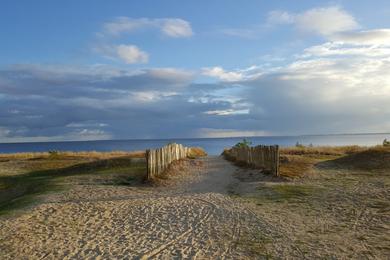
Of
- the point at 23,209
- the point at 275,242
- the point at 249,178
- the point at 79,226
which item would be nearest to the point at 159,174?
the point at 249,178

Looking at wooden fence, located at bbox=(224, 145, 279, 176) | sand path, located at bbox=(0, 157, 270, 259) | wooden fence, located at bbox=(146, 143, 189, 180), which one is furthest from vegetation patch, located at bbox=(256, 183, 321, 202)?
wooden fence, located at bbox=(146, 143, 189, 180)

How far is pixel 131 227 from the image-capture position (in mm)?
11141

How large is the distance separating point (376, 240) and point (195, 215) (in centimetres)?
468

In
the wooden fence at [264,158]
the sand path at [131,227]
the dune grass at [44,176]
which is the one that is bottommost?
the sand path at [131,227]

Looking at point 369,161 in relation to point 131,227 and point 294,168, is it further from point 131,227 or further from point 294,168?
point 131,227

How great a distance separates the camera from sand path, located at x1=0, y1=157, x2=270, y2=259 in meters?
9.09

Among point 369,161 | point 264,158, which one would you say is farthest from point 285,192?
point 369,161

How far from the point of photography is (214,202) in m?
14.3

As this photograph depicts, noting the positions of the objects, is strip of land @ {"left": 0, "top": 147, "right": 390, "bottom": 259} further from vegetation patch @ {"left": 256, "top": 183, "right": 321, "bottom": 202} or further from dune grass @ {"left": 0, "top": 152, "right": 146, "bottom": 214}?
dune grass @ {"left": 0, "top": 152, "right": 146, "bottom": 214}

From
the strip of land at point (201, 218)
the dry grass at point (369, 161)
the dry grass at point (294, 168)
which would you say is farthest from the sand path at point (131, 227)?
the dry grass at point (369, 161)

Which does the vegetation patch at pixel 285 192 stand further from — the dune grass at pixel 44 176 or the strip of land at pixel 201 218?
the dune grass at pixel 44 176

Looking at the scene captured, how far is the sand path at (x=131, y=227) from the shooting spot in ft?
29.8

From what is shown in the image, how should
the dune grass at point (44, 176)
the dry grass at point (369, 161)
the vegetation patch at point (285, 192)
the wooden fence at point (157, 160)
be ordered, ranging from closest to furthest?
the vegetation patch at point (285, 192)
the dune grass at point (44, 176)
the wooden fence at point (157, 160)
the dry grass at point (369, 161)

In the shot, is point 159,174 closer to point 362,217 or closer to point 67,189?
point 67,189
